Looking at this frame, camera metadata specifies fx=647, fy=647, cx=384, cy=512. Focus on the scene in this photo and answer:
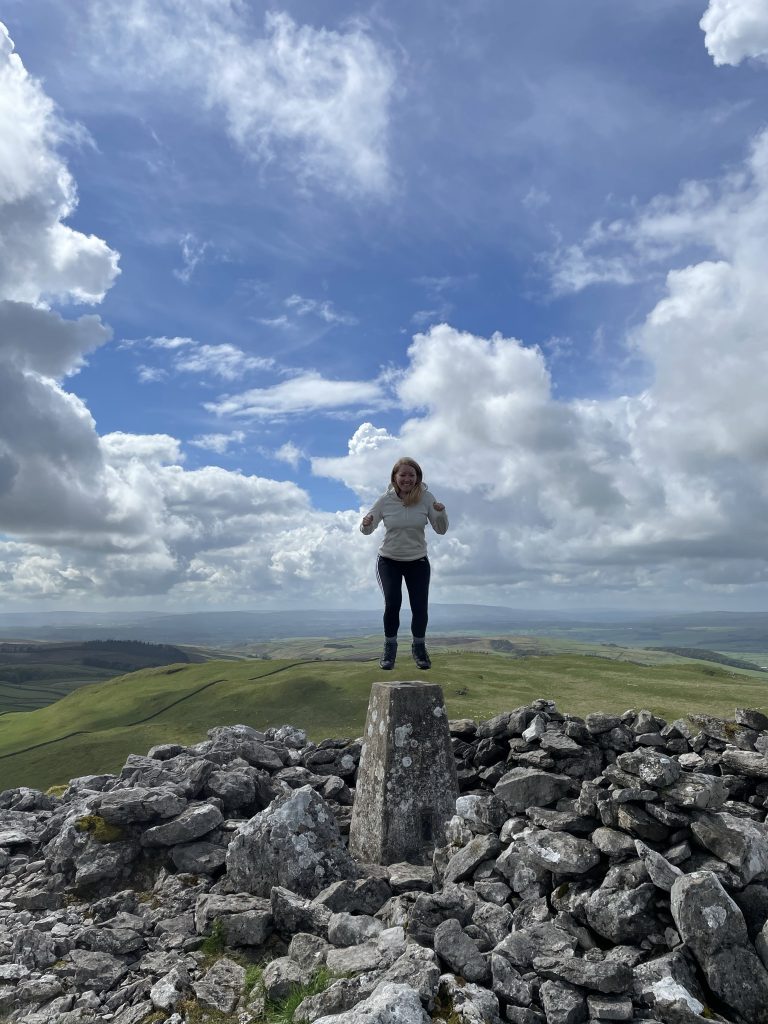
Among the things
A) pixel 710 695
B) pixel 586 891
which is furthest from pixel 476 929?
pixel 710 695

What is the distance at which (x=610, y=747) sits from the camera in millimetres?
13844

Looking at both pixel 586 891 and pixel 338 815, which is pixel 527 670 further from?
pixel 586 891

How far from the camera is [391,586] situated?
14.1 meters

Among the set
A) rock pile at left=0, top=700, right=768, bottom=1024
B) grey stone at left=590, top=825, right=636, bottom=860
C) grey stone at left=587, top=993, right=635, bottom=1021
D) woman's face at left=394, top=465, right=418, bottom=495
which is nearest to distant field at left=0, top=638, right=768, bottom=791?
rock pile at left=0, top=700, right=768, bottom=1024

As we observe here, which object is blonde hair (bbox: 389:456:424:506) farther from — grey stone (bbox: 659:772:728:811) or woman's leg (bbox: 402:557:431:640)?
grey stone (bbox: 659:772:728:811)

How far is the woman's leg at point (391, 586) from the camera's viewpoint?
46.4 feet

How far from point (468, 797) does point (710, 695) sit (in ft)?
112

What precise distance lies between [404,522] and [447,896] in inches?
270

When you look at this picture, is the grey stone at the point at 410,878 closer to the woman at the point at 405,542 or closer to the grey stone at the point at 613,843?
the grey stone at the point at 613,843

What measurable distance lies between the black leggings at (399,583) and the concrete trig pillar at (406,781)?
5.00ft

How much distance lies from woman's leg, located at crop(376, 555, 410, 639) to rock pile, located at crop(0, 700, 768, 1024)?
12.8 feet

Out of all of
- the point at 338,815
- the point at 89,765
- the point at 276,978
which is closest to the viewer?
the point at 276,978

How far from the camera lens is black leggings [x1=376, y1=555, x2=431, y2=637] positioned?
14.2 meters

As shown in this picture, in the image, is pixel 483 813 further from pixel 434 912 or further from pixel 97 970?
pixel 97 970
